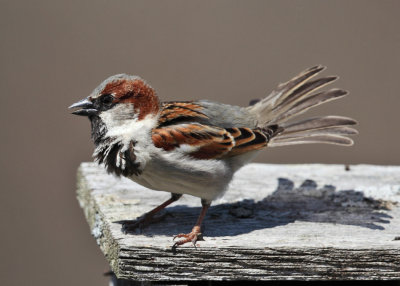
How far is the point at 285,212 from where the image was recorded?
3.61 metres

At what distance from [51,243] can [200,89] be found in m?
2.20

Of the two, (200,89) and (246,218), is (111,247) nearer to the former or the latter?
(246,218)

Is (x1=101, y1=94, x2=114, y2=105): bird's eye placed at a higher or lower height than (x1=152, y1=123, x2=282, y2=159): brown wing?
higher

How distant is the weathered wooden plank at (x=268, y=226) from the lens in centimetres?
294

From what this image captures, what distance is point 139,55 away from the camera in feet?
26.8

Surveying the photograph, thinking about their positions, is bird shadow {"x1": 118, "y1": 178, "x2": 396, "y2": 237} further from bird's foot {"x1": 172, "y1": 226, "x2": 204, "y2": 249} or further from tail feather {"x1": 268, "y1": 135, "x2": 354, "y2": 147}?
tail feather {"x1": 268, "y1": 135, "x2": 354, "y2": 147}

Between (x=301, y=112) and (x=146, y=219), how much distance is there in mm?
1331

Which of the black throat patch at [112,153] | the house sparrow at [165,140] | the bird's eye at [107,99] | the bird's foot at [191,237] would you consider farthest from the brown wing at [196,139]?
the bird's foot at [191,237]

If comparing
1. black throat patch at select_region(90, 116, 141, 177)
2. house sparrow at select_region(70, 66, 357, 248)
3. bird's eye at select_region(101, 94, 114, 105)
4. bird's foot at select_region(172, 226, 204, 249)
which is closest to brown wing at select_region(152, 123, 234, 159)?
house sparrow at select_region(70, 66, 357, 248)

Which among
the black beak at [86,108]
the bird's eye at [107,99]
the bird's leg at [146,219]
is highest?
the bird's eye at [107,99]

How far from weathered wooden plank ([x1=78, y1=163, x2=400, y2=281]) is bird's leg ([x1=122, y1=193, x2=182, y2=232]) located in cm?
4

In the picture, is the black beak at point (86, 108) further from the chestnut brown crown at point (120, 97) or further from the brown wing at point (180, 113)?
the brown wing at point (180, 113)

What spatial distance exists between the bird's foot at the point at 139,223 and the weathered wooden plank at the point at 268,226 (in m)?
0.03

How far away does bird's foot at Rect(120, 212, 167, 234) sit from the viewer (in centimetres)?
312
